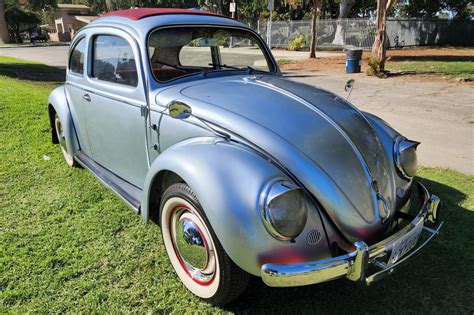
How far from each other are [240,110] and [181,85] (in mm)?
729

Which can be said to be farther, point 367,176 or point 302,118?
point 302,118

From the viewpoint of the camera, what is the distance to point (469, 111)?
7.74 metres

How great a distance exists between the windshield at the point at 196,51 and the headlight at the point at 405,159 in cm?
154

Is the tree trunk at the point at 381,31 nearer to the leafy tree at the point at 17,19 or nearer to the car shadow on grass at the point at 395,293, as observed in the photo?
the car shadow on grass at the point at 395,293

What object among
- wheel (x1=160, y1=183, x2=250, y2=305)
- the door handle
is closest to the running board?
wheel (x1=160, y1=183, x2=250, y2=305)

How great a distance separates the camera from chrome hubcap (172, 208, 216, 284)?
2299mm

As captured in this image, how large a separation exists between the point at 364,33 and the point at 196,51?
23899mm

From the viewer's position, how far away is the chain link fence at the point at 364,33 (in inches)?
989

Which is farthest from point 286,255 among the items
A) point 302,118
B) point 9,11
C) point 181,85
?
point 9,11

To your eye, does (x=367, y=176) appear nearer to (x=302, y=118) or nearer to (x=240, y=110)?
(x=302, y=118)

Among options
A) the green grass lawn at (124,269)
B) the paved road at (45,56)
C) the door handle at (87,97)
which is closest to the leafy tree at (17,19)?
the paved road at (45,56)

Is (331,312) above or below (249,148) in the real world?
below

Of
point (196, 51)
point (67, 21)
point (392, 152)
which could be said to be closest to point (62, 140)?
point (196, 51)

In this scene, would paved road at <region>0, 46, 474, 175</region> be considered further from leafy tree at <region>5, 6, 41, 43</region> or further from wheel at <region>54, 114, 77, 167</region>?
leafy tree at <region>5, 6, 41, 43</region>
